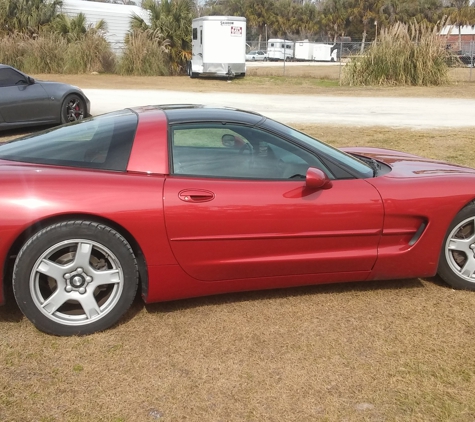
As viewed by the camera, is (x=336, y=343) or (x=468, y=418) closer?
(x=468, y=418)

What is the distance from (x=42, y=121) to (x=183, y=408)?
9.08 metres

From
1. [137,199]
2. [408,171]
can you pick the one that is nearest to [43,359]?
[137,199]

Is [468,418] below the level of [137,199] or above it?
below

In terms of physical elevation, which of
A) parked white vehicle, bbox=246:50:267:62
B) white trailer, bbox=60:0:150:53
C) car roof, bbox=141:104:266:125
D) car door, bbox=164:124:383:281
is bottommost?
parked white vehicle, bbox=246:50:267:62

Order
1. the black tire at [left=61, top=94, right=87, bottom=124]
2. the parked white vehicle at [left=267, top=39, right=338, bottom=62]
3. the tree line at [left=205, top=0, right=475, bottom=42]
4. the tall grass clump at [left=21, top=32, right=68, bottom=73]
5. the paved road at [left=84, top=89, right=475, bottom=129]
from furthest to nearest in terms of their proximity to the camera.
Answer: the tree line at [left=205, top=0, right=475, bottom=42]
the parked white vehicle at [left=267, top=39, right=338, bottom=62]
the tall grass clump at [left=21, top=32, right=68, bottom=73]
the paved road at [left=84, top=89, right=475, bottom=129]
the black tire at [left=61, top=94, right=87, bottom=124]

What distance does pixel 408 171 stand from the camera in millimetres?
4145

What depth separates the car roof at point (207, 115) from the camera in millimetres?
3828

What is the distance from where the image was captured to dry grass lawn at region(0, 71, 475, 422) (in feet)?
9.07

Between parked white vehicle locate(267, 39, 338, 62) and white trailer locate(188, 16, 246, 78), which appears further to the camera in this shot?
parked white vehicle locate(267, 39, 338, 62)

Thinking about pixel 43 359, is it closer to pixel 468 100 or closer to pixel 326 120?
pixel 326 120

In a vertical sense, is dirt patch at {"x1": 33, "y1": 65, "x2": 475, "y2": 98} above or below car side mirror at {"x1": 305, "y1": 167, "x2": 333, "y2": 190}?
below

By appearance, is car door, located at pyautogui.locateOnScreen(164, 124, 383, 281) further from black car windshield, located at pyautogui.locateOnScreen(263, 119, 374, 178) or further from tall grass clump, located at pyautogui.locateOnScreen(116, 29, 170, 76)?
tall grass clump, located at pyautogui.locateOnScreen(116, 29, 170, 76)

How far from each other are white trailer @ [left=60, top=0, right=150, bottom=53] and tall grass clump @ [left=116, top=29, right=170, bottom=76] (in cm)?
300

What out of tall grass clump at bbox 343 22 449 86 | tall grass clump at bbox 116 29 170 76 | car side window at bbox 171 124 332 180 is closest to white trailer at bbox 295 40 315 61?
tall grass clump at bbox 116 29 170 76
